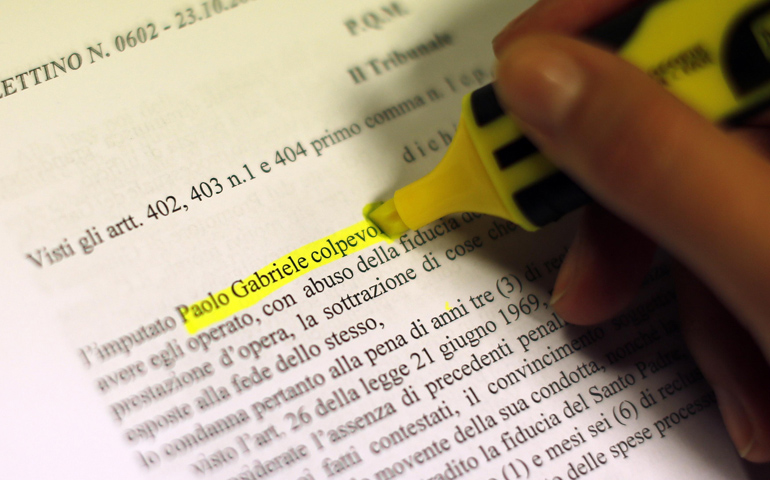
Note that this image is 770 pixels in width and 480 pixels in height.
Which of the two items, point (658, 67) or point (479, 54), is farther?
point (479, 54)

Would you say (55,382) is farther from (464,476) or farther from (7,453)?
(464,476)

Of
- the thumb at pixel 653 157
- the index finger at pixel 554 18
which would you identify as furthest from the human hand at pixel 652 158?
the index finger at pixel 554 18

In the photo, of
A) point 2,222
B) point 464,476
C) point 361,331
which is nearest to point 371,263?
point 361,331

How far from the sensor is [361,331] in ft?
1.13

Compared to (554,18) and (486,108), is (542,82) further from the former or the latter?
(554,18)

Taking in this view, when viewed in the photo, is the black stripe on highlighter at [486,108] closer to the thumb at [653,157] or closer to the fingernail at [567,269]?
the thumb at [653,157]

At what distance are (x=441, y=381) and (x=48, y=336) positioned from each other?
0.29 m

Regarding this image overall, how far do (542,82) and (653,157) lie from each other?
0.22 ft

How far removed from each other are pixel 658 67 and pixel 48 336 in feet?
1.43

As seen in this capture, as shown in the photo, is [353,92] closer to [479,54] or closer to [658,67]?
[479,54]

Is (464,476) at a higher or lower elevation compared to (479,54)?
lower

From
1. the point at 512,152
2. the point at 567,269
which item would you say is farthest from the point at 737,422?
the point at 512,152

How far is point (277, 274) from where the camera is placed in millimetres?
344

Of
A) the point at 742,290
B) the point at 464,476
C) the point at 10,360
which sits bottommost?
the point at 464,476
